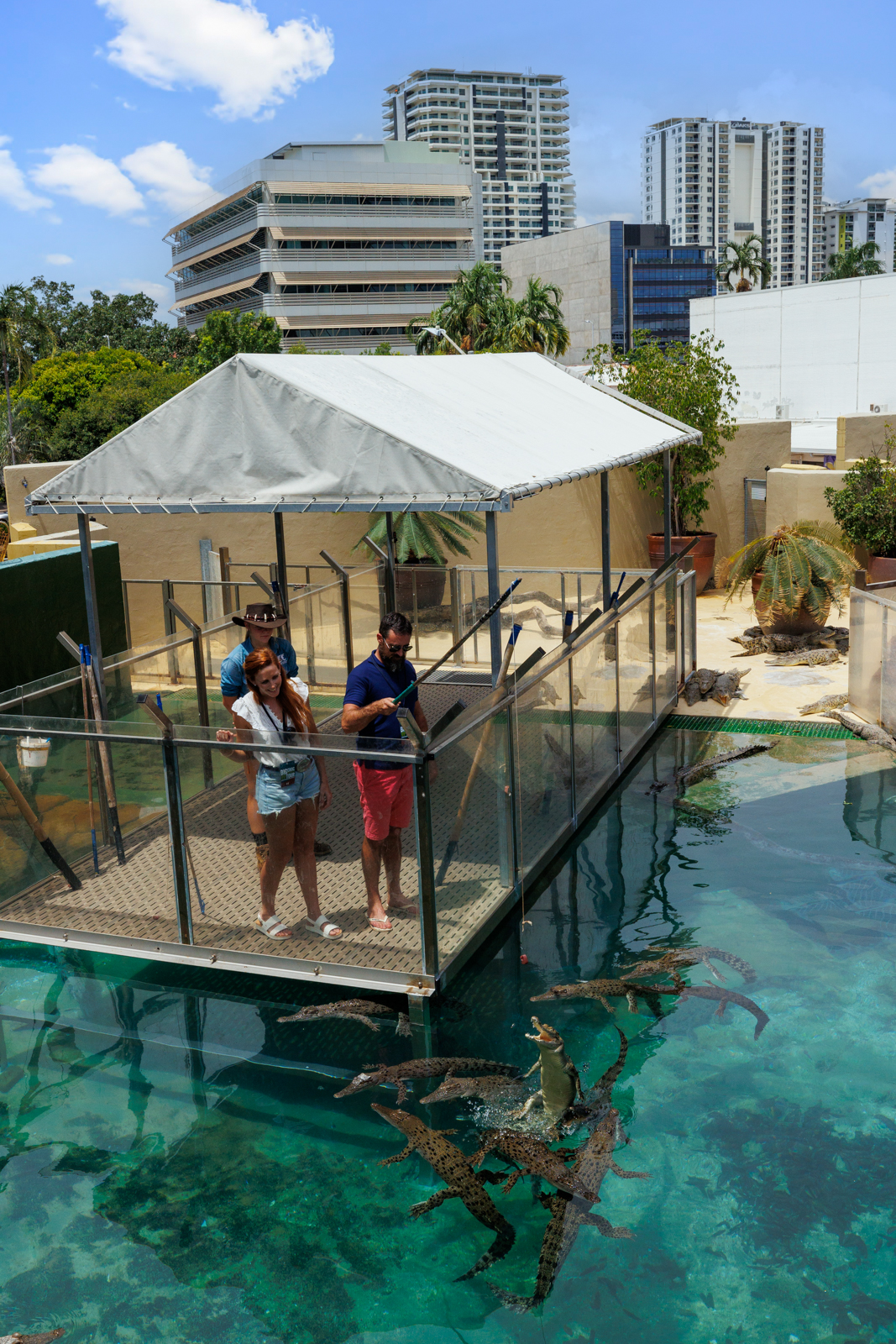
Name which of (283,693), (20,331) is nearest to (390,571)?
(283,693)

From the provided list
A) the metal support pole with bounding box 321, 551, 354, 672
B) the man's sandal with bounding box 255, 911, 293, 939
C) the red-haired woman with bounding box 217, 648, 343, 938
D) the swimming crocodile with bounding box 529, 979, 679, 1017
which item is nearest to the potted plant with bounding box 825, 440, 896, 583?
the metal support pole with bounding box 321, 551, 354, 672

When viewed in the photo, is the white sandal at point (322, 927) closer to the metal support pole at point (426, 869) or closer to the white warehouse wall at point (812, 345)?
the metal support pole at point (426, 869)

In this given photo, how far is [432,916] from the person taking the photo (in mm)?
5328

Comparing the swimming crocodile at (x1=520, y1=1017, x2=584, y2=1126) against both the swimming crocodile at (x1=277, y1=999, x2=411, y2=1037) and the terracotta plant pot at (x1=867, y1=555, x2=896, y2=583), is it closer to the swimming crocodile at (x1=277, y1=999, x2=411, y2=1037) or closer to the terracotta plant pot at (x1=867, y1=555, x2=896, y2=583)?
the swimming crocodile at (x1=277, y1=999, x2=411, y2=1037)

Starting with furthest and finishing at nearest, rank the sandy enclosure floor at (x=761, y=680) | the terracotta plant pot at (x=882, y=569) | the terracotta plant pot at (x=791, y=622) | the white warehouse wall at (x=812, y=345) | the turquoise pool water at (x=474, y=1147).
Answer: the white warehouse wall at (x=812, y=345) < the terracotta plant pot at (x=882, y=569) < the terracotta plant pot at (x=791, y=622) < the sandy enclosure floor at (x=761, y=680) < the turquoise pool water at (x=474, y=1147)

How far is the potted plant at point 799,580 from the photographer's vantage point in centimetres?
1280

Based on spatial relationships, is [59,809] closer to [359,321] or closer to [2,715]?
[2,715]

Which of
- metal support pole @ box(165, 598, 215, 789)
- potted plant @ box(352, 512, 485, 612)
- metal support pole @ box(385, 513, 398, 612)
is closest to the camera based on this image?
metal support pole @ box(165, 598, 215, 789)

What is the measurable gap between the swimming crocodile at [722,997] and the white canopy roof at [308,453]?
9.03ft

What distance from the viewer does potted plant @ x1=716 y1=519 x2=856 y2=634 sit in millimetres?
12797

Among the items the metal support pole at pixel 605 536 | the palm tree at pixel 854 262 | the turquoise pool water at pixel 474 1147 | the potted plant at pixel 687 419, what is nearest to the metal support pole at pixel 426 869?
the turquoise pool water at pixel 474 1147

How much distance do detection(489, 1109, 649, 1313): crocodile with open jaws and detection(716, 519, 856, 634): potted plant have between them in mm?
8958

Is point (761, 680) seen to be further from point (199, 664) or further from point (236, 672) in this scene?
point (236, 672)

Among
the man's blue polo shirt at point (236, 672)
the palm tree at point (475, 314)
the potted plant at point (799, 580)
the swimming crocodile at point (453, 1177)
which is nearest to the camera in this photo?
the swimming crocodile at point (453, 1177)
